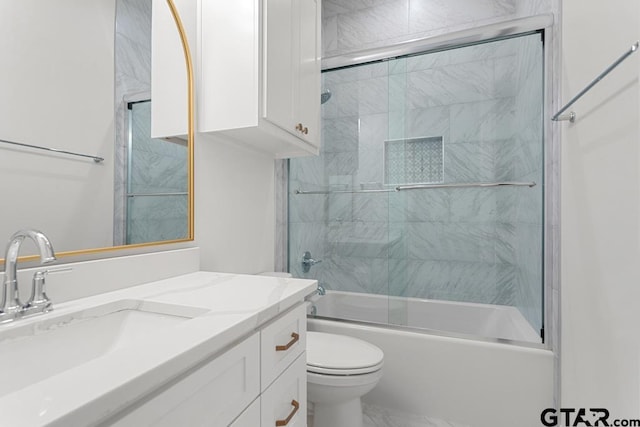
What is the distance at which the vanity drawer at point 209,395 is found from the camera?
18.4 inches

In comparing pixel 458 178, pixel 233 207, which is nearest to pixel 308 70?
pixel 233 207

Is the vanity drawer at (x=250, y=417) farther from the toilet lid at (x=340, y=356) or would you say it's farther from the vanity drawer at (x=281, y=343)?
the toilet lid at (x=340, y=356)

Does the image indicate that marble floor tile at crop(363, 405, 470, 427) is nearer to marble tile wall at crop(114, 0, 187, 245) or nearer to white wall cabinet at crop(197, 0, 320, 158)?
marble tile wall at crop(114, 0, 187, 245)

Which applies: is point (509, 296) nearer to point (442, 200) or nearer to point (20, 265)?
point (442, 200)

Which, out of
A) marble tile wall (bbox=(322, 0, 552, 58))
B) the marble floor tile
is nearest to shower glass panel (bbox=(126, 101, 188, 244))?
the marble floor tile

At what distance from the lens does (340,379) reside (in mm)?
1285

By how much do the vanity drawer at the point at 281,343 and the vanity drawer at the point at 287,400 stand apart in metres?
0.02

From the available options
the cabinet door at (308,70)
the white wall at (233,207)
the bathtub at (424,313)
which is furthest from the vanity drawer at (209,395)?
the bathtub at (424,313)

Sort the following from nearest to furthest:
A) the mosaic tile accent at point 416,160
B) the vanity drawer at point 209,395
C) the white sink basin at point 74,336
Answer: the vanity drawer at point 209,395 < the white sink basin at point 74,336 < the mosaic tile accent at point 416,160

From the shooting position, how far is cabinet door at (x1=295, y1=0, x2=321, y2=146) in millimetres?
1489

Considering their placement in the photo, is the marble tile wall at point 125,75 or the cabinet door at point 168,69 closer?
the marble tile wall at point 125,75

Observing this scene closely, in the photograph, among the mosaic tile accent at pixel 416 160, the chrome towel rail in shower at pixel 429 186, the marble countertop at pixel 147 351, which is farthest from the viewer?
the mosaic tile accent at pixel 416 160

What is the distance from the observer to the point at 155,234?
1.14 m

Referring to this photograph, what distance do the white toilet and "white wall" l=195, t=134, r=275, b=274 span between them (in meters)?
0.59
